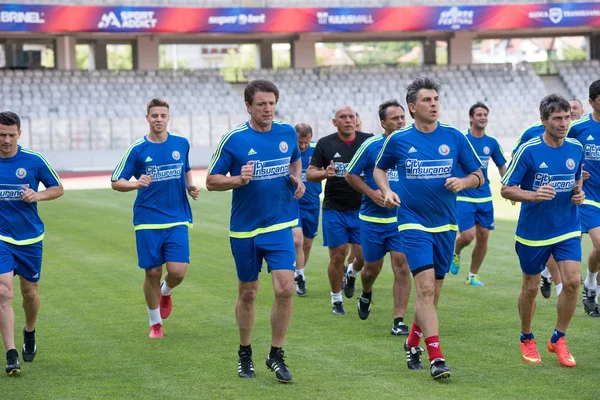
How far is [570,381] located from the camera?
7566mm

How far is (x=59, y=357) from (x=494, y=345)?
3800 mm

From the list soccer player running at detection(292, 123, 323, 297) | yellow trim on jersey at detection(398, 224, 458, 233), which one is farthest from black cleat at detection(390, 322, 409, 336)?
soccer player running at detection(292, 123, 323, 297)

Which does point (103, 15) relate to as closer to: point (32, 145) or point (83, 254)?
point (32, 145)

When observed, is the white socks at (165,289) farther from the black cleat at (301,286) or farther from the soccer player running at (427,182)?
the soccer player running at (427,182)

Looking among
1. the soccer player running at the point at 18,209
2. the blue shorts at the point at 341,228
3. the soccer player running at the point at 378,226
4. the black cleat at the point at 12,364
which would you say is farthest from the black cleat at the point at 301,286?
the black cleat at the point at 12,364

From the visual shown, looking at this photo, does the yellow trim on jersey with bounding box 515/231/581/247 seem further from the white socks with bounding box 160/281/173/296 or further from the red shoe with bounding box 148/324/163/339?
the white socks with bounding box 160/281/173/296

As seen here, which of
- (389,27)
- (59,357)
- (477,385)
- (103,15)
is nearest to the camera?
(477,385)

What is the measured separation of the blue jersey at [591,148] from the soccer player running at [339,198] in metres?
2.27

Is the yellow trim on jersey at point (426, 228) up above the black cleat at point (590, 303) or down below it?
above

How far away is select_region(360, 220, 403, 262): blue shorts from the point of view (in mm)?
10070

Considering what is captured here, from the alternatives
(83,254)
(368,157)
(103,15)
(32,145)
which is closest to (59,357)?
(368,157)

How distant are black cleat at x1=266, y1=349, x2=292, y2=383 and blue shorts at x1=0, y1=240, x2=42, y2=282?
2.24 metres

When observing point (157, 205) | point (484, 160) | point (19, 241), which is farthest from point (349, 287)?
point (19, 241)

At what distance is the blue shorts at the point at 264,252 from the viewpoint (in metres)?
7.88
